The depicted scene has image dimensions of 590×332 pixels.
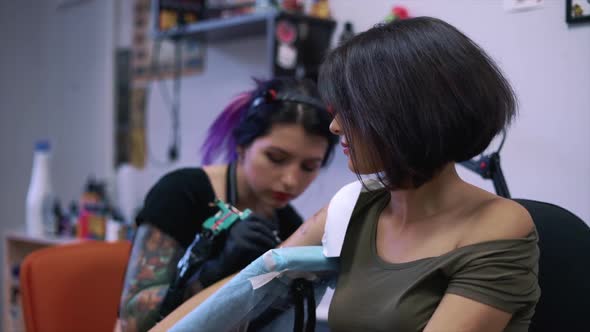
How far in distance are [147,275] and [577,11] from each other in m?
1.20

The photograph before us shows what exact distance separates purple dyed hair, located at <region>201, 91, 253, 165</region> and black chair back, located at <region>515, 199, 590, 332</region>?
0.84m

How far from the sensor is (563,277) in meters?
1.04

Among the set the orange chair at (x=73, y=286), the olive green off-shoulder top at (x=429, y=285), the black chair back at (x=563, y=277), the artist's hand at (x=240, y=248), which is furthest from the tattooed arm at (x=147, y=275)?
the black chair back at (x=563, y=277)

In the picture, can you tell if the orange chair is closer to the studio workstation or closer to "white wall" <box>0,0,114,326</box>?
the studio workstation

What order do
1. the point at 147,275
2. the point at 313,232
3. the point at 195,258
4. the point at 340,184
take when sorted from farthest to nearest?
the point at 340,184, the point at 147,275, the point at 195,258, the point at 313,232

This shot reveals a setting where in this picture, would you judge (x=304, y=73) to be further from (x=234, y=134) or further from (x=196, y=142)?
Result: (x=196, y=142)

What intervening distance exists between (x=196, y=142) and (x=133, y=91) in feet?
2.08

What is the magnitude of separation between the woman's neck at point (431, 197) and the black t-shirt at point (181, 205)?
0.61 metres

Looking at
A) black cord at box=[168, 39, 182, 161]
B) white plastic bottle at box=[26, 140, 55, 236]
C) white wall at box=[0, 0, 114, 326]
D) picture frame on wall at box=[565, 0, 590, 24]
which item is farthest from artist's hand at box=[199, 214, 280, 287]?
white wall at box=[0, 0, 114, 326]

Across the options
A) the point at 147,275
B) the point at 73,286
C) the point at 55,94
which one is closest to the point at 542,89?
the point at 147,275

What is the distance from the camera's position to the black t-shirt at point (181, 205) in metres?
1.45

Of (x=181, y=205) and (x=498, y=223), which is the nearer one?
(x=498, y=223)

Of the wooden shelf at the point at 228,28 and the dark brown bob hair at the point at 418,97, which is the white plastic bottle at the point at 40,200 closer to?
the wooden shelf at the point at 228,28

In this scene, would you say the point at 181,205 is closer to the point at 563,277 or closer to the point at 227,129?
the point at 227,129
